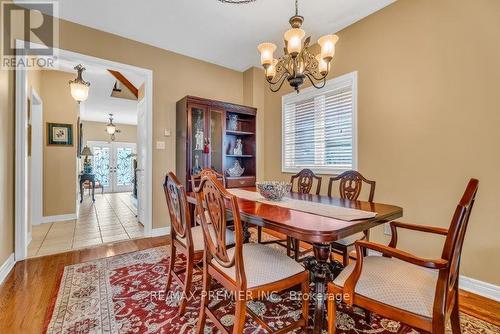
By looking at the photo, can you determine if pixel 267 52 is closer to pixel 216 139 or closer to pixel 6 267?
pixel 216 139

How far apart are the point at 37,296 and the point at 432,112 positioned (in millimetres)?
3752

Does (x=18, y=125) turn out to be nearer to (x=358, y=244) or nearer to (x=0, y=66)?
(x=0, y=66)

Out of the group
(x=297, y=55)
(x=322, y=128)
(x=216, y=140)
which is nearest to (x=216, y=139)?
(x=216, y=140)

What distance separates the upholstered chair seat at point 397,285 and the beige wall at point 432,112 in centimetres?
121

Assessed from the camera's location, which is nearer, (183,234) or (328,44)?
(183,234)

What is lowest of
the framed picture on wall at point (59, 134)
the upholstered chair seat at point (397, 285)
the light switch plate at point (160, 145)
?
the upholstered chair seat at point (397, 285)

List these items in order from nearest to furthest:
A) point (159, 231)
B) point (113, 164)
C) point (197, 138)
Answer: point (159, 231)
point (197, 138)
point (113, 164)

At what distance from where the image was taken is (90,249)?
9.32 ft

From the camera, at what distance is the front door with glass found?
869 centimetres

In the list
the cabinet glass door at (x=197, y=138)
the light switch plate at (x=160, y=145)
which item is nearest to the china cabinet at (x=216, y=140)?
the cabinet glass door at (x=197, y=138)

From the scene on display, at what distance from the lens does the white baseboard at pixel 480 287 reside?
183 centimetres

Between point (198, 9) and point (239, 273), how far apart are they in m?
2.77

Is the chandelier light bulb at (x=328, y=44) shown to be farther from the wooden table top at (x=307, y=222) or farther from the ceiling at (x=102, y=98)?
the ceiling at (x=102, y=98)

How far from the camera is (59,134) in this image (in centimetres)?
427
